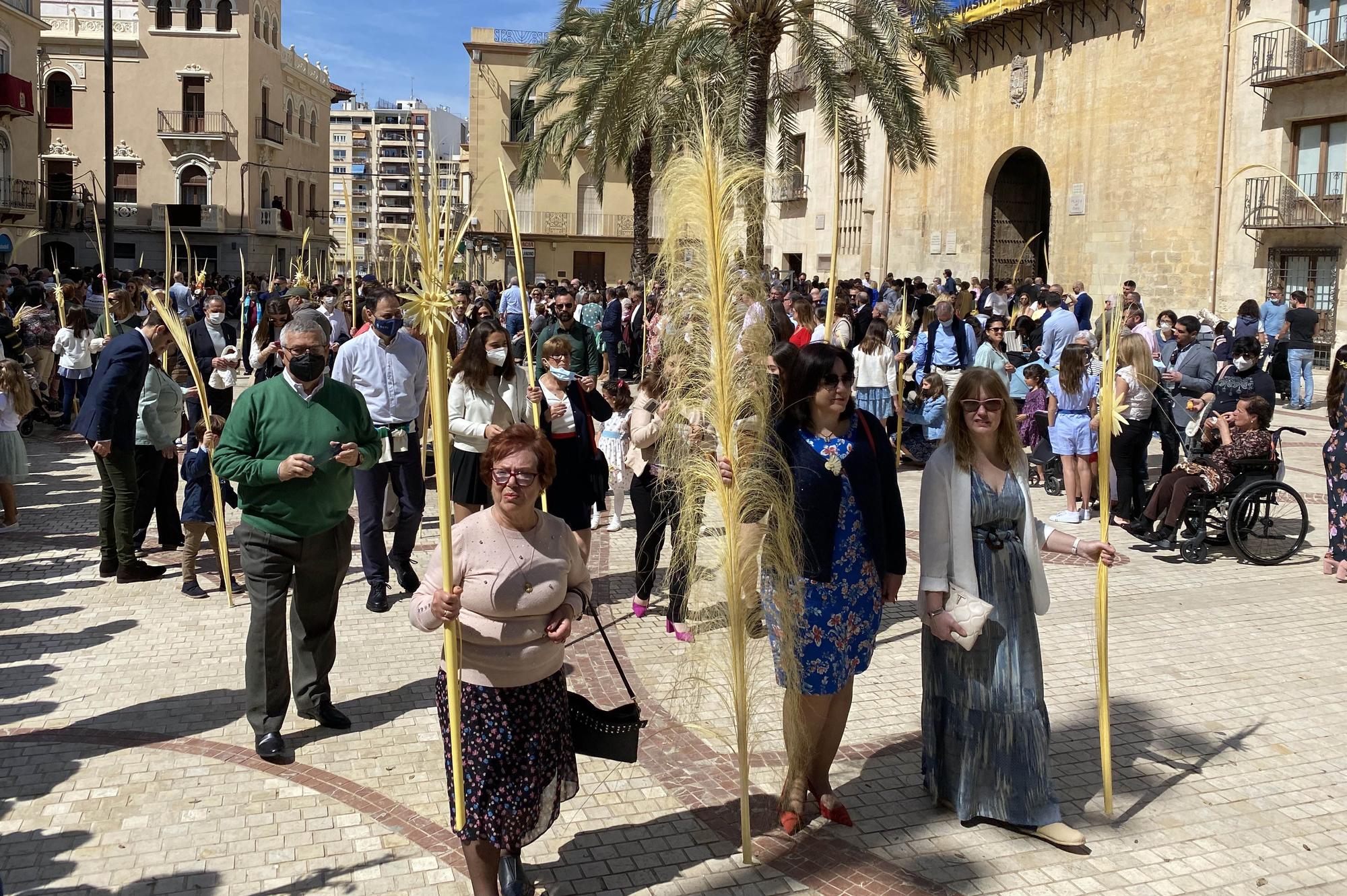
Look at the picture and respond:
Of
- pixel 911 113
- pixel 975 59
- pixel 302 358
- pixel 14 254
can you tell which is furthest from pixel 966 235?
pixel 14 254

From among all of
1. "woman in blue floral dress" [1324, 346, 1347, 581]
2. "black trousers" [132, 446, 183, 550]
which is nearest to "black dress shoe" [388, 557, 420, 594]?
"black trousers" [132, 446, 183, 550]

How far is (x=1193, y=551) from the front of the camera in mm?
8961

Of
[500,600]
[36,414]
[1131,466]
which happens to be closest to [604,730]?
[500,600]

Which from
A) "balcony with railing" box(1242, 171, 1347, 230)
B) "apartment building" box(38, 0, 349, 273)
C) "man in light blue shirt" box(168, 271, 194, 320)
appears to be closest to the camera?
"man in light blue shirt" box(168, 271, 194, 320)

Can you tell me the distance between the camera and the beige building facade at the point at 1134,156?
2150 centimetres

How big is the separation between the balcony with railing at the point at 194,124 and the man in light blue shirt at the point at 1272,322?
41.8 m

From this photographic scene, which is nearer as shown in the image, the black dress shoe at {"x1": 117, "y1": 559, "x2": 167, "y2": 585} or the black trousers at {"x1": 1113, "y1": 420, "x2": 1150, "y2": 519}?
the black dress shoe at {"x1": 117, "y1": 559, "x2": 167, "y2": 585}

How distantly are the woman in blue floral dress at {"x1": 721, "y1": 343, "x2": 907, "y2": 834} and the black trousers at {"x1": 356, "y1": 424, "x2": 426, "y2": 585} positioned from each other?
364 cm

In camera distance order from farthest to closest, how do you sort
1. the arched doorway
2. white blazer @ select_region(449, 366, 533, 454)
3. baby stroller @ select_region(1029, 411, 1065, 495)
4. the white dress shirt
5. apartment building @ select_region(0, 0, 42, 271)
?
1. apartment building @ select_region(0, 0, 42, 271)
2. the arched doorway
3. baby stroller @ select_region(1029, 411, 1065, 495)
4. the white dress shirt
5. white blazer @ select_region(449, 366, 533, 454)

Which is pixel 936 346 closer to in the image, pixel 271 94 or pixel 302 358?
pixel 302 358

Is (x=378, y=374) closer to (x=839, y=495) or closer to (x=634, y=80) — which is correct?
(x=839, y=495)

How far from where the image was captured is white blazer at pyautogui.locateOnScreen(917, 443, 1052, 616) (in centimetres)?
436

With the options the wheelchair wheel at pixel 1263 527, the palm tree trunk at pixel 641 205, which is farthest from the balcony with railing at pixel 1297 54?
the wheelchair wheel at pixel 1263 527

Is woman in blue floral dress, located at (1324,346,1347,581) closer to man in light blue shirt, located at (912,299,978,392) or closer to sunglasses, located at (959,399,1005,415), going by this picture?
man in light blue shirt, located at (912,299,978,392)
